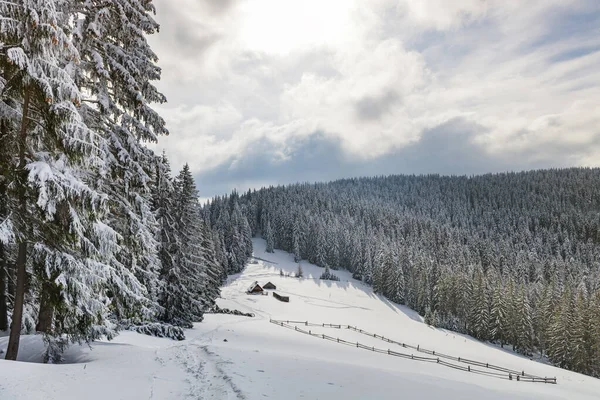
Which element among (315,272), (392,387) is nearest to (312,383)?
→ (392,387)

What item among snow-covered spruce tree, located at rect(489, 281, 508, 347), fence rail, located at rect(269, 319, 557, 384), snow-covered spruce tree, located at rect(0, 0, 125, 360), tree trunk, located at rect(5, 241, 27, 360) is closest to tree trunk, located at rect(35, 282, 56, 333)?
snow-covered spruce tree, located at rect(0, 0, 125, 360)

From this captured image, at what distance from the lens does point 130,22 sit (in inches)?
495

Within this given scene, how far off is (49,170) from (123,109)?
176 inches

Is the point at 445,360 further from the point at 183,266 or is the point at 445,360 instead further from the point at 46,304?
the point at 46,304

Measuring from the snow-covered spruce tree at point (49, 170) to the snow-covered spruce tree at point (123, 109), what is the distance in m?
1.17

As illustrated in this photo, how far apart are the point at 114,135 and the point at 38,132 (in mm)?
2221

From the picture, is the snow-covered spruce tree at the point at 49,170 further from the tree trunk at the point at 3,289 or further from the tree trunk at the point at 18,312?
the tree trunk at the point at 3,289

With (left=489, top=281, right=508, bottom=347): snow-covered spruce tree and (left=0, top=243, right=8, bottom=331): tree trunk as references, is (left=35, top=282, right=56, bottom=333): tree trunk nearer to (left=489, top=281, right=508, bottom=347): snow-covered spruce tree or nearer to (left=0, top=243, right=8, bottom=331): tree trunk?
(left=0, top=243, right=8, bottom=331): tree trunk

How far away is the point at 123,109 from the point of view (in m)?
12.6

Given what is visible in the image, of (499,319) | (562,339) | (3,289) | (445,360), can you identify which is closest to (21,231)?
(3,289)

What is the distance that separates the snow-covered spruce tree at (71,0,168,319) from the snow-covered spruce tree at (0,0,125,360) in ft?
3.85

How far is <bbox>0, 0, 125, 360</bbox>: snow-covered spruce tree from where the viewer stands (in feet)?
29.1

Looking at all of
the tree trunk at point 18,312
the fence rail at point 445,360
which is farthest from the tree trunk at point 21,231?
the fence rail at point 445,360

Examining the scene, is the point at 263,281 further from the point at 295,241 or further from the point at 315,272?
the point at 295,241
